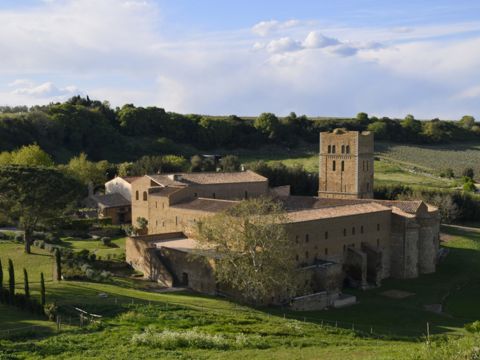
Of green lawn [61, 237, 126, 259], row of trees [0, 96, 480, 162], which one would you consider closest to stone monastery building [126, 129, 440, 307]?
green lawn [61, 237, 126, 259]

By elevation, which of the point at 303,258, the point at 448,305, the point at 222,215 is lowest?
the point at 448,305

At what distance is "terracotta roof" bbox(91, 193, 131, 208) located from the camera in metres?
62.6

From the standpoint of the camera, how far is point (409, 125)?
127375 millimetres

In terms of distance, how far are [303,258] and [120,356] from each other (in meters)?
20.3

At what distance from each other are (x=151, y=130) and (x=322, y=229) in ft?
235

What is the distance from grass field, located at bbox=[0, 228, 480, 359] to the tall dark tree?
278 cm

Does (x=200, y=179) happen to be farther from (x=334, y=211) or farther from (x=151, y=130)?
(x=151, y=130)

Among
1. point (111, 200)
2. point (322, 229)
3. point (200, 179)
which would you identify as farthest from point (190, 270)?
point (111, 200)

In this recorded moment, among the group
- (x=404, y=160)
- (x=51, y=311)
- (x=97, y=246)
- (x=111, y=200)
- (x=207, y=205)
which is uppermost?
(x=404, y=160)

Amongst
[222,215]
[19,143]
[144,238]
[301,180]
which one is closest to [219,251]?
[222,215]

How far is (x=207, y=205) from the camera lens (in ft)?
151

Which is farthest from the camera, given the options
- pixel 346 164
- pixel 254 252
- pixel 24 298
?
pixel 346 164

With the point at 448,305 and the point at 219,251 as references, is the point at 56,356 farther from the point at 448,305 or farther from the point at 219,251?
the point at 448,305

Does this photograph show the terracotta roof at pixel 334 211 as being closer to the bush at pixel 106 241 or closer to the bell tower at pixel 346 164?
the bell tower at pixel 346 164
